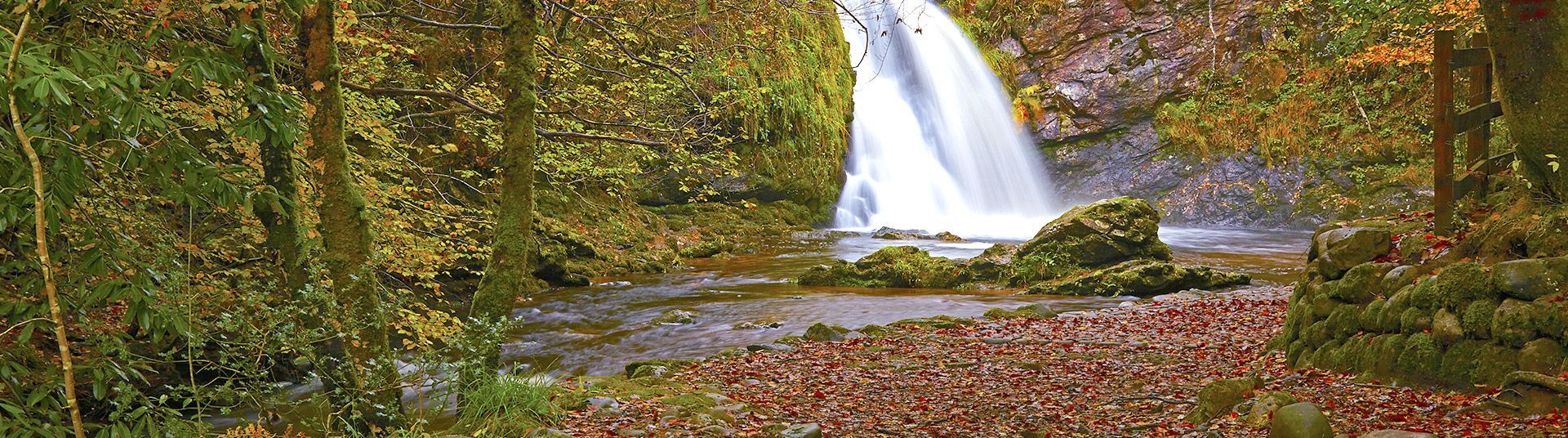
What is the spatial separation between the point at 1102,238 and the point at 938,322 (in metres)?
4.46

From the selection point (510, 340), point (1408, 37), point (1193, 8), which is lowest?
point (510, 340)

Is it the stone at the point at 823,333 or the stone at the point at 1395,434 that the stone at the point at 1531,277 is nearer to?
the stone at the point at 1395,434

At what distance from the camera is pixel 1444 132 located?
19.4 feet

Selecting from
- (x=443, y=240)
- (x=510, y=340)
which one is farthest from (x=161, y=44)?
(x=510, y=340)

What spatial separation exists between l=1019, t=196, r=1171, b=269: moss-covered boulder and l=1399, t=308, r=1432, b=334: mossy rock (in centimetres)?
799

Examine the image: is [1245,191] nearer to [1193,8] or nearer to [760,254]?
[1193,8]

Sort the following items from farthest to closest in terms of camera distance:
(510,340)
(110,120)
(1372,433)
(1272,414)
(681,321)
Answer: (681,321)
(510,340)
(1272,414)
(1372,433)
(110,120)

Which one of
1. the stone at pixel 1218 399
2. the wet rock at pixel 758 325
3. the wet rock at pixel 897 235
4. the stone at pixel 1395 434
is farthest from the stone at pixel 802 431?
the wet rock at pixel 897 235

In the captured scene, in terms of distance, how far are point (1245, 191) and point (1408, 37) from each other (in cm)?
444

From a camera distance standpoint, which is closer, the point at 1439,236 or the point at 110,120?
the point at 110,120

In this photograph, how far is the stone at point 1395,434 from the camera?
399 cm

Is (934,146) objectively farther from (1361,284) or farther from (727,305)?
(1361,284)

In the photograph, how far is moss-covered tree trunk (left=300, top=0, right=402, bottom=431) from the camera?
4555mm

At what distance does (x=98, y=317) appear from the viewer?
16.0 ft
